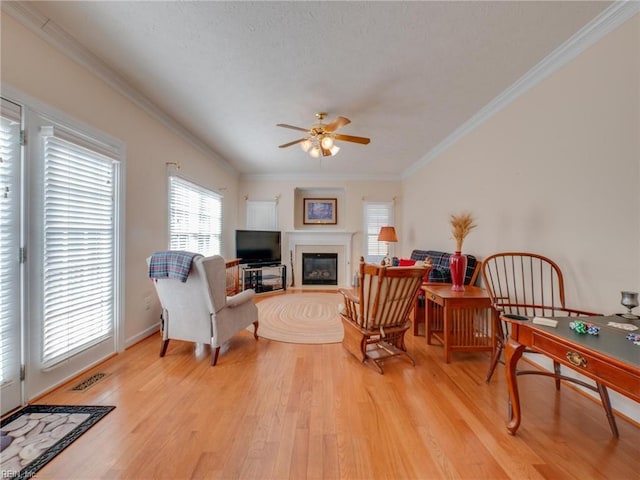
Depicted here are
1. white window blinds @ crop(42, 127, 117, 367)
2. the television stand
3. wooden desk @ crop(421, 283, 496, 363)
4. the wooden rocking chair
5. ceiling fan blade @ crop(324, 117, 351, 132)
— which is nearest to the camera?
white window blinds @ crop(42, 127, 117, 367)

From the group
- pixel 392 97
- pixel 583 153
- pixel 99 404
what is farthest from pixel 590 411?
pixel 99 404

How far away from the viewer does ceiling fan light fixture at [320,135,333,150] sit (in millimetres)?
2937

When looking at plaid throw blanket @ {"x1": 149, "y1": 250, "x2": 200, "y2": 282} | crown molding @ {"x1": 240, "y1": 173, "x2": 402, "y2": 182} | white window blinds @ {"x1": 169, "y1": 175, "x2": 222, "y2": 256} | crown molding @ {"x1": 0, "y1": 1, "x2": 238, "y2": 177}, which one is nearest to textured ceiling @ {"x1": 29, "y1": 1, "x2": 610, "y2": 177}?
crown molding @ {"x1": 0, "y1": 1, "x2": 238, "y2": 177}

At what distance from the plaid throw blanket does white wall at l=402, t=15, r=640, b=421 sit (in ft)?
10.2

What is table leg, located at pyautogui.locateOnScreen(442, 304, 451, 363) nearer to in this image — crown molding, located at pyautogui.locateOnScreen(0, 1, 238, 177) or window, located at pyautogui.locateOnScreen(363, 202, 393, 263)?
window, located at pyautogui.locateOnScreen(363, 202, 393, 263)

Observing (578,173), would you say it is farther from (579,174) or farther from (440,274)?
(440,274)

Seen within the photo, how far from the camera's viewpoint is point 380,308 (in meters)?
2.29

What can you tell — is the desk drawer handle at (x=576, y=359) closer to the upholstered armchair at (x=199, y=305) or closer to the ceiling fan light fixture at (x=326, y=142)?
the upholstered armchair at (x=199, y=305)

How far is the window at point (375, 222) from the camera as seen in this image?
6031 mm

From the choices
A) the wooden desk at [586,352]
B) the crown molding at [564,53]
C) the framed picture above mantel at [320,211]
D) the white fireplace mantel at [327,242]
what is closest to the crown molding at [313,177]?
the framed picture above mantel at [320,211]

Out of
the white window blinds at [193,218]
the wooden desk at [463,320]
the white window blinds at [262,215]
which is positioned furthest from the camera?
the white window blinds at [262,215]

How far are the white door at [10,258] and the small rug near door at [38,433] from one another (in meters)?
0.20

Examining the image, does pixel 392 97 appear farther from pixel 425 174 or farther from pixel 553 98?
pixel 425 174

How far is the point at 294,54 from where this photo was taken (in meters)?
2.10
